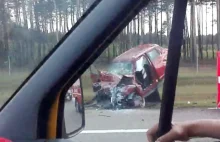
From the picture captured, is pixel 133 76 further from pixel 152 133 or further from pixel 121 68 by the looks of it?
pixel 152 133

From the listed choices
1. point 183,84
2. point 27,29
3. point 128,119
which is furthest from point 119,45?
point 128,119

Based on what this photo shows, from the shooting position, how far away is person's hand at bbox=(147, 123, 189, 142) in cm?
166

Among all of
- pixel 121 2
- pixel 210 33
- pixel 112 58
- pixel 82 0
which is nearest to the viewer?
pixel 121 2

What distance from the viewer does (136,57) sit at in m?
1.78

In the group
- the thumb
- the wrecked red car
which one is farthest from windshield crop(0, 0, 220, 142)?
the thumb

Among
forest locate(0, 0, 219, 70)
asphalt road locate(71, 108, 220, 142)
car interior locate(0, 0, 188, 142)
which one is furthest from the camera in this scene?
asphalt road locate(71, 108, 220, 142)

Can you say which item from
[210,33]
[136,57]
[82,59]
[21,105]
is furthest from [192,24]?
[21,105]

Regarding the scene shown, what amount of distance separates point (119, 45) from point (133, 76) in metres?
0.27

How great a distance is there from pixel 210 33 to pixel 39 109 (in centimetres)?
62

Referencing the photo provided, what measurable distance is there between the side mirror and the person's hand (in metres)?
0.22

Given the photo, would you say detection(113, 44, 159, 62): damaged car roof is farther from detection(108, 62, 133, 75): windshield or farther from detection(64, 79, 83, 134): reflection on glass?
detection(64, 79, 83, 134): reflection on glass

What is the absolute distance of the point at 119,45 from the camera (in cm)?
161

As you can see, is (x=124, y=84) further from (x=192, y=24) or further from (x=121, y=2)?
(x=121, y=2)

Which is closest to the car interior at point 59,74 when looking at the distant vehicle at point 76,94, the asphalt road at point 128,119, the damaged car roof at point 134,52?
the distant vehicle at point 76,94
